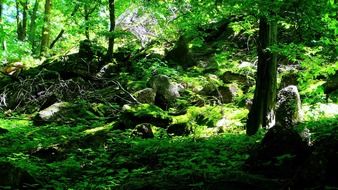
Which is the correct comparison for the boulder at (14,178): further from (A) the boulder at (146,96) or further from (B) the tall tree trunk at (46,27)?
(B) the tall tree trunk at (46,27)

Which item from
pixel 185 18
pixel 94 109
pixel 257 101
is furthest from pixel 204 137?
pixel 94 109

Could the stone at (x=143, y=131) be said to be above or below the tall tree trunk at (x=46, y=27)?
below

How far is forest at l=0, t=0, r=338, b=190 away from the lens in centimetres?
586

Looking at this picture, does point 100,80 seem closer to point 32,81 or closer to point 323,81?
point 32,81

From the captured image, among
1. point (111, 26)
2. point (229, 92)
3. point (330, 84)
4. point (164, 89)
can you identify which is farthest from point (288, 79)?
point (111, 26)

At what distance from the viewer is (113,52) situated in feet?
58.4

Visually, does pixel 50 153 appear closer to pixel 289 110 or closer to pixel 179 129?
pixel 179 129

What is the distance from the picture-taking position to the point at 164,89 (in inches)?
518

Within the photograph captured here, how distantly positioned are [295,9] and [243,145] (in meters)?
3.00

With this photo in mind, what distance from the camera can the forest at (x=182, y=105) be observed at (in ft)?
19.2

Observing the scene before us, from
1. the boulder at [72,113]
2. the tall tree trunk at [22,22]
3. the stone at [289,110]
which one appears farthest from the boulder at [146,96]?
the tall tree trunk at [22,22]

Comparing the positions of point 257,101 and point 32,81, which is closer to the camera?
point 257,101

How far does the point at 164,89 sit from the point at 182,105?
3.26 ft

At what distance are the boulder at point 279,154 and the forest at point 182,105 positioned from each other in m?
0.02
